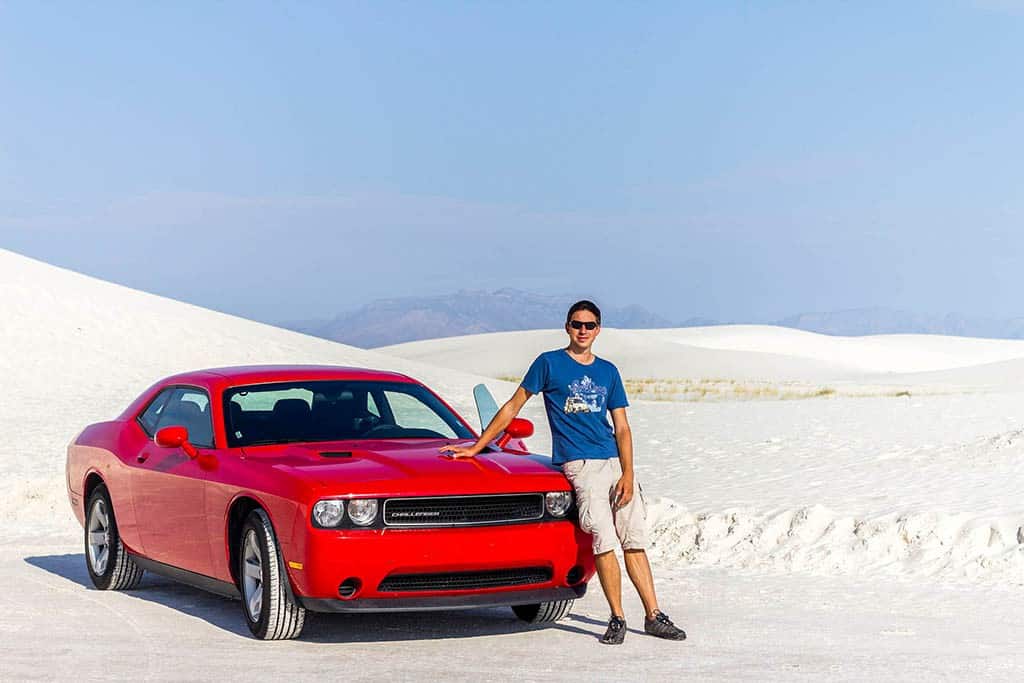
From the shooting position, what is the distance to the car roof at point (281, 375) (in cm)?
1006

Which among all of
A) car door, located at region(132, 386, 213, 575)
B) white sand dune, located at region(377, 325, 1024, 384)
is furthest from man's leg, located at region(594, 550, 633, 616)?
white sand dune, located at region(377, 325, 1024, 384)

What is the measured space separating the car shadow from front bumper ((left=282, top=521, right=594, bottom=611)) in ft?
2.40

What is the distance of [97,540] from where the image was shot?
11.3 meters

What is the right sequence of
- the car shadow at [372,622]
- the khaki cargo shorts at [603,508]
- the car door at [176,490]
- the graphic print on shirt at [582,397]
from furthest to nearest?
the car door at [176,490], the car shadow at [372,622], the graphic print on shirt at [582,397], the khaki cargo shorts at [603,508]

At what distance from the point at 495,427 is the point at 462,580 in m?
1.02

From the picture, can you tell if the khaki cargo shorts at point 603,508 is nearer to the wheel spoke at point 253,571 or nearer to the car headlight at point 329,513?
the car headlight at point 329,513

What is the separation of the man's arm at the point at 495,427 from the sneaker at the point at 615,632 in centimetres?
123

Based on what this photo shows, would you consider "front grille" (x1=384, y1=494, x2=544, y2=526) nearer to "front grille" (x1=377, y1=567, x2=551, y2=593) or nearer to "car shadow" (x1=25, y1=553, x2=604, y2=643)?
"front grille" (x1=377, y1=567, x2=551, y2=593)

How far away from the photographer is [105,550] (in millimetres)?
11133

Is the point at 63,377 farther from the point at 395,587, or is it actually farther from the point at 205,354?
the point at 395,587

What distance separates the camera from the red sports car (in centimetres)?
836

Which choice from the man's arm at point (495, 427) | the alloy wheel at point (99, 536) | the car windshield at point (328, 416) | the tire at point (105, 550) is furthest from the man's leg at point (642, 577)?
the alloy wheel at point (99, 536)

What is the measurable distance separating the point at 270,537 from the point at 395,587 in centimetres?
77

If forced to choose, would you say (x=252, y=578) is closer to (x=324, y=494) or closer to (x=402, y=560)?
(x=324, y=494)
